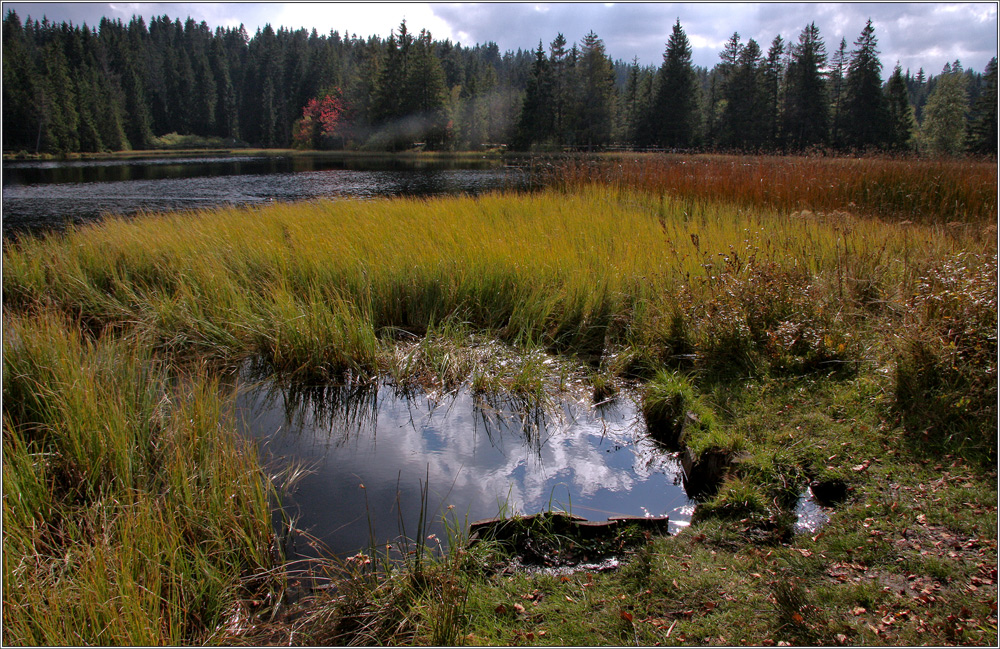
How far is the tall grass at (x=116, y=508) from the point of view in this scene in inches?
81.0

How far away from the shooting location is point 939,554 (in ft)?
7.77

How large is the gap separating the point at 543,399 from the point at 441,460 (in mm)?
1073

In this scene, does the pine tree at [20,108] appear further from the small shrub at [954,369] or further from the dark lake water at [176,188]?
the small shrub at [954,369]

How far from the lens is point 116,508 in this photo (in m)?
2.82

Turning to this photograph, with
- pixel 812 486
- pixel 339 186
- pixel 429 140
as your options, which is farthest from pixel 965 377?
pixel 429 140

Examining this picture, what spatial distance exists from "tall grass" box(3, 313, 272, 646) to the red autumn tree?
5937 cm

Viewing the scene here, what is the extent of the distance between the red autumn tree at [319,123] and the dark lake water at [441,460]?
5909 cm

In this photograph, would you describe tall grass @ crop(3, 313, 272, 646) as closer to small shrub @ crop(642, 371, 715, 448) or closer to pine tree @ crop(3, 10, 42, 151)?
small shrub @ crop(642, 371, 715, 448)

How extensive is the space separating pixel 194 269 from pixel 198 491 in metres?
4.18

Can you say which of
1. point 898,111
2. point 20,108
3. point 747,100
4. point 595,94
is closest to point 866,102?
point 898,111

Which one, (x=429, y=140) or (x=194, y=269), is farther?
(x=429, y=140)

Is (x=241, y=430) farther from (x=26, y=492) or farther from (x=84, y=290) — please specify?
(x=84, y=290)

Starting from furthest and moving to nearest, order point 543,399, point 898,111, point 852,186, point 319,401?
point 898,111 < point 852,186 < point 319,401 < point 543,399

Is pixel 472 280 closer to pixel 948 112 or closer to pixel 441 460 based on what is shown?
pixel 441 460
